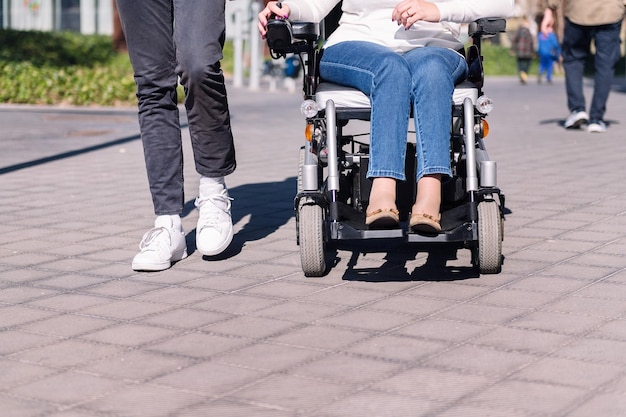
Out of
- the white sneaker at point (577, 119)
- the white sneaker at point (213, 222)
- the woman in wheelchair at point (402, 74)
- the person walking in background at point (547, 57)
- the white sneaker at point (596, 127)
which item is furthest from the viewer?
the person walking in background at point (547, 57)

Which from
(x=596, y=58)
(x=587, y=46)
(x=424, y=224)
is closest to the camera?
(x=424, y=224)

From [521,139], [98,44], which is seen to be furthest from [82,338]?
[98,44]

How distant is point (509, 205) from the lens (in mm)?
6363

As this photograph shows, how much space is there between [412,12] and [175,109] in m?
1.16

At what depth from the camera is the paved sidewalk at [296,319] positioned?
301 cm

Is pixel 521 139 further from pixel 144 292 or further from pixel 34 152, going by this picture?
pixel 144 292

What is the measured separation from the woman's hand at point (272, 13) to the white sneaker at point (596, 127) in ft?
22.2

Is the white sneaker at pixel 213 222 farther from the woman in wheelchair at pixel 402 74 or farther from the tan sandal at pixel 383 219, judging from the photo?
the tan sandal at pixel 383 219

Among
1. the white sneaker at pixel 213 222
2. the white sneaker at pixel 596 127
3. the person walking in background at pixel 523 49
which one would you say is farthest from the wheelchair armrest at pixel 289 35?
the person walking in background at pixel 523 49

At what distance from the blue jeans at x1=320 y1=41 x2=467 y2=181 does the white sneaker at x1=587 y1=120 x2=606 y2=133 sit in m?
6.74

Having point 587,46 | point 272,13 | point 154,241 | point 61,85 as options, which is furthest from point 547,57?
point 154,241

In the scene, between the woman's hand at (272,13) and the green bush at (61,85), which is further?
the green bush at (61,85)

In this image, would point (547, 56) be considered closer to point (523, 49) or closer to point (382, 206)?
point (523, 49)

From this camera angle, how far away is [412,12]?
4555 mm
